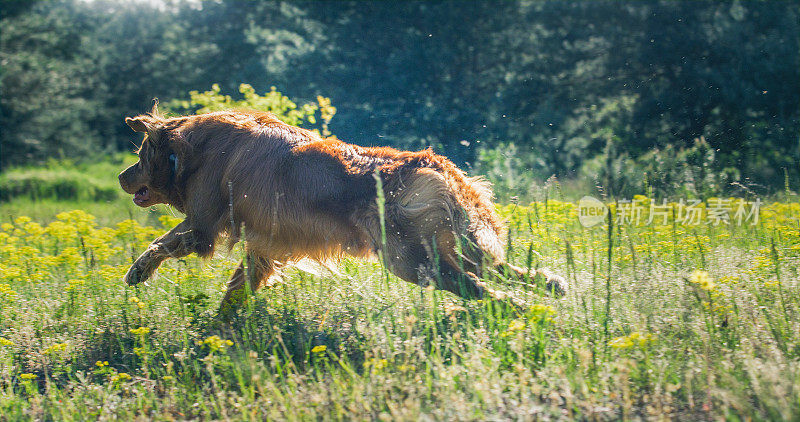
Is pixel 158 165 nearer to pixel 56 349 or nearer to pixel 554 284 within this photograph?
pixel 56 349

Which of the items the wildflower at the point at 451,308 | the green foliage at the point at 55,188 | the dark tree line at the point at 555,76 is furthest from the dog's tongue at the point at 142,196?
the green foliage at the point at 55,188

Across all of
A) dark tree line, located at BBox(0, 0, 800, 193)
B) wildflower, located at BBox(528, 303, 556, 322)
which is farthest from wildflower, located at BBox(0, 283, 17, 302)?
dark tree line, located at BBox(0, 0, 800, 193)

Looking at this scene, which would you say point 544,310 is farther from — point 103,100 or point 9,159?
point 103,100

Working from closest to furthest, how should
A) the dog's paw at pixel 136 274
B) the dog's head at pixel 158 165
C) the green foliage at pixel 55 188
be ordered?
the dog's paw at pixel 136 274 < the dog's head at pixel 158 165 < the green foliage at pixel 55 188

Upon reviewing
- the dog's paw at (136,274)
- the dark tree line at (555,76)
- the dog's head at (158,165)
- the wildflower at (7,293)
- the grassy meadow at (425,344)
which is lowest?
the grassy meadow at (425,344)

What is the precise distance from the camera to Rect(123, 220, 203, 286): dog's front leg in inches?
187

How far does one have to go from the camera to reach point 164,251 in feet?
15.6

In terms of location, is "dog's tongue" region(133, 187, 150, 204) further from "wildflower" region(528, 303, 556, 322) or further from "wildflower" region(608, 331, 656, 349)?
"wildflower" region(608, 331, 656, 349)

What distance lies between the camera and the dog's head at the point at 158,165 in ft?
16.1

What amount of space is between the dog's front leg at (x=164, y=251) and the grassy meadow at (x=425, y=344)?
0.17 m

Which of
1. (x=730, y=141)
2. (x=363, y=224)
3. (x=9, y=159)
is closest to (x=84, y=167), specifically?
(x=9, y=159)

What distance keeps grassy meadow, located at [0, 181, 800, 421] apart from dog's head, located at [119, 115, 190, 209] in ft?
2.01

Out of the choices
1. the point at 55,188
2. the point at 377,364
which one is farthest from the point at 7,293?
the point at 55,188

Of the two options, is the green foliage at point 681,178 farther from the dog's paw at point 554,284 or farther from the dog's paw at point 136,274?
the dog's paw at point 136,274
